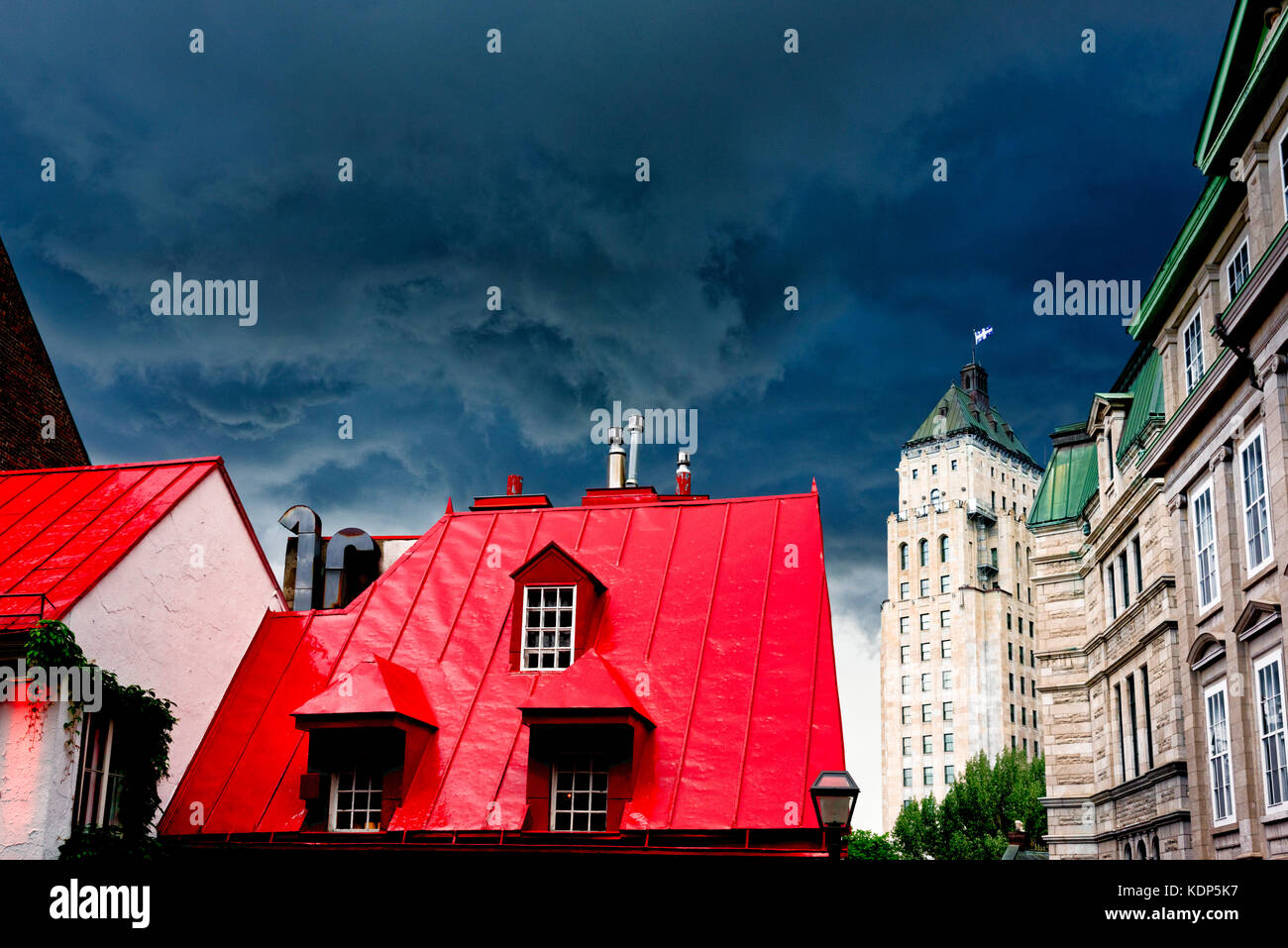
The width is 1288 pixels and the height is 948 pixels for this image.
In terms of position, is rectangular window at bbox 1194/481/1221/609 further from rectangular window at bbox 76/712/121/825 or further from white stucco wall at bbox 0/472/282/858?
rectangular window at bbox 76/712/121/825

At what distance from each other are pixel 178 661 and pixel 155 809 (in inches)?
96.3

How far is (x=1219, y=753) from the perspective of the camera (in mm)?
23094

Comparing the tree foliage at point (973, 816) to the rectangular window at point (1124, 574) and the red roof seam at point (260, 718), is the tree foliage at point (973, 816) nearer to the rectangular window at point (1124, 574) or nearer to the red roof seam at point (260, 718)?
the rectangular window at point (1124, 574)

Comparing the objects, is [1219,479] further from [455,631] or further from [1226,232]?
[455,631]

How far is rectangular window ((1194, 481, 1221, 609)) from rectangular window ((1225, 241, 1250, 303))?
3774 mm

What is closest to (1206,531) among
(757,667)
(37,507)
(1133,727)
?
(1133,727)

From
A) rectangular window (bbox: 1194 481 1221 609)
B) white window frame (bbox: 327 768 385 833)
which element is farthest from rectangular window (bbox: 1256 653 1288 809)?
white window frame (bbox: 327 768 385 833)

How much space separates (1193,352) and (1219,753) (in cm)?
838

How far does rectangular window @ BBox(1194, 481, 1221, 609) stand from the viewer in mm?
23266

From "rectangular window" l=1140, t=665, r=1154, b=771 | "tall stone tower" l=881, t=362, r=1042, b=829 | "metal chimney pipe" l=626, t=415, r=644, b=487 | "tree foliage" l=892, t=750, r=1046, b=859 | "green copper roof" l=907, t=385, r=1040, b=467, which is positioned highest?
"green copper roof" l=907, t=385, r=1040, b=467

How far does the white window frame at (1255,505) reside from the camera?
2011 cm

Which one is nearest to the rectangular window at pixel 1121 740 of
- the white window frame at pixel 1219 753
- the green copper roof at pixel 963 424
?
the white window frame at pixel 1219 753

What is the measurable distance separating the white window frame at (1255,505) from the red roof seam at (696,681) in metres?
9.02
